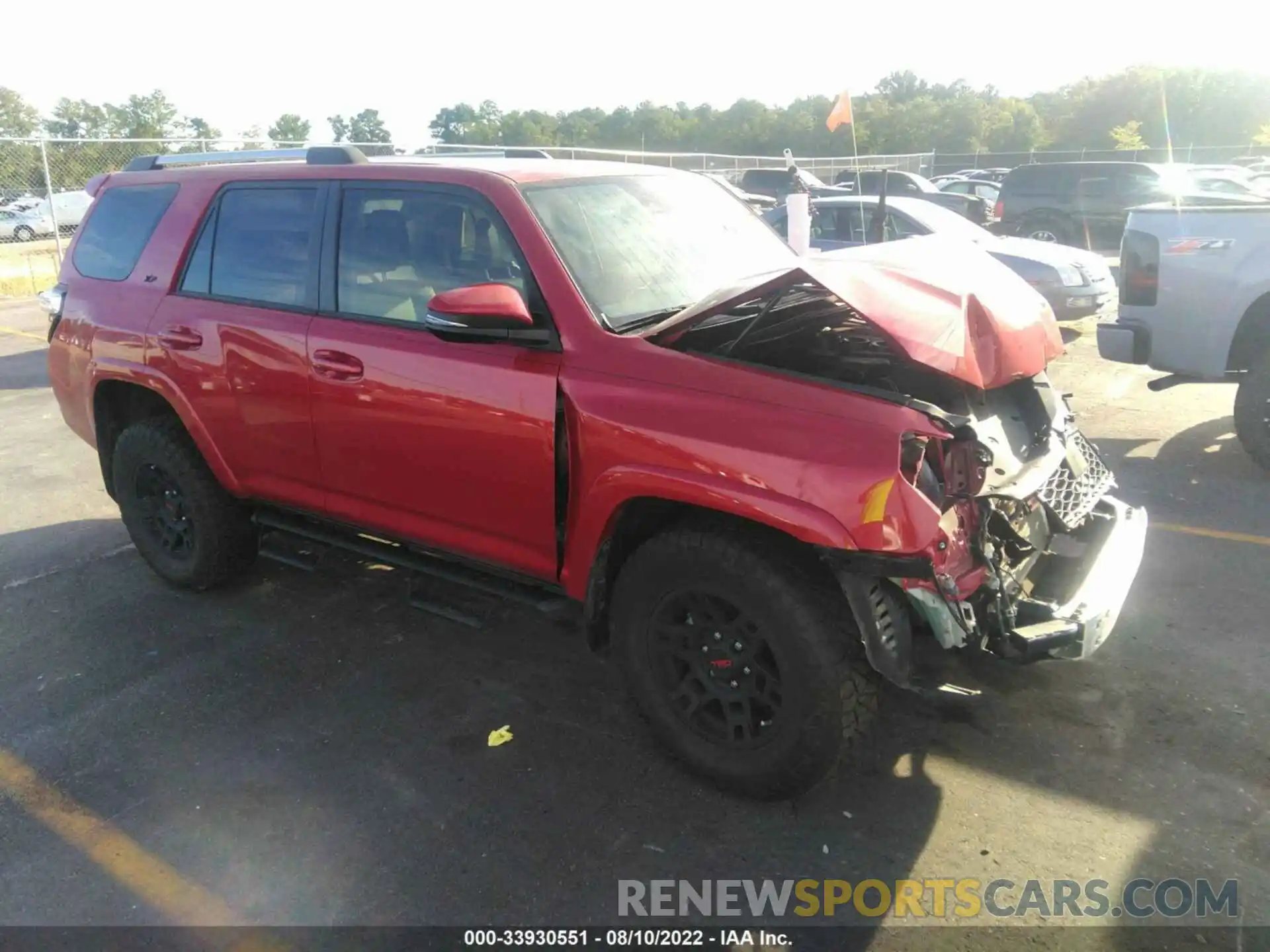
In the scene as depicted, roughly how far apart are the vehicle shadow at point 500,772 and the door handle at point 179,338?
1.29 meters

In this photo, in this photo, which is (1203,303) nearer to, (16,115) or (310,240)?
(310,240)

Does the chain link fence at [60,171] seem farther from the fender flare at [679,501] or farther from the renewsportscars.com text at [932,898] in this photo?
the renewsportscars.com text at [932,898]

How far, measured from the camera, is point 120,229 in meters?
4.82

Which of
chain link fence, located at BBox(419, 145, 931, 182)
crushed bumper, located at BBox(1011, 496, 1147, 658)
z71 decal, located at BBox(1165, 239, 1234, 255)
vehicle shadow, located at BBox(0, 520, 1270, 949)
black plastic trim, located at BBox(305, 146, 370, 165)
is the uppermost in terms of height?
chain link fence, located at BBox(419, 145, 931, 182)

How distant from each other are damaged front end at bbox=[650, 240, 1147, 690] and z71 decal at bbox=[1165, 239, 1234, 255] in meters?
3.32

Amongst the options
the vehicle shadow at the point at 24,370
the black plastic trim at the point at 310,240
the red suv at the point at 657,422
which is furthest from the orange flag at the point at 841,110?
the vehicle shadow at the point at 24,370

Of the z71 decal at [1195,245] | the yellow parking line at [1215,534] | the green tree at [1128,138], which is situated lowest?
the yellow parking line at [1215,534]

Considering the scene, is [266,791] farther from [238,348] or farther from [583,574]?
[238,348]

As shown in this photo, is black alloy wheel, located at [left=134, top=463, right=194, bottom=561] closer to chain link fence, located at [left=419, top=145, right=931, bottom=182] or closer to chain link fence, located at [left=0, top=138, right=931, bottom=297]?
chain link fence, located at [left=0, top=138, right=931, bottom=297]

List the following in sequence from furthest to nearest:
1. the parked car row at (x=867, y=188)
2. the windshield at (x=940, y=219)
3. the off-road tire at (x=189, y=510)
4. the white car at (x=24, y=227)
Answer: the white car at (x=24, y=227) → the parked car row at (x=867, y=188) → the windshield at (x=940, y=219) → the off-road tire at (x=189, y=510)

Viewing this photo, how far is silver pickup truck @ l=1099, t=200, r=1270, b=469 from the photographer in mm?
6043

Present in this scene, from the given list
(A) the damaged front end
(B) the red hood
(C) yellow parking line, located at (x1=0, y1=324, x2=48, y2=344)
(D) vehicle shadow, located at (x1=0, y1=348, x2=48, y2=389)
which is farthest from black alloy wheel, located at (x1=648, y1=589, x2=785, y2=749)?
(C) yellow parking line, located at (x1=0, y1=324, x2=48, y2=344)

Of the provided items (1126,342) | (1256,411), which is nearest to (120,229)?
(1126,342)

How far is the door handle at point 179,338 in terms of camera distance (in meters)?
4.33
